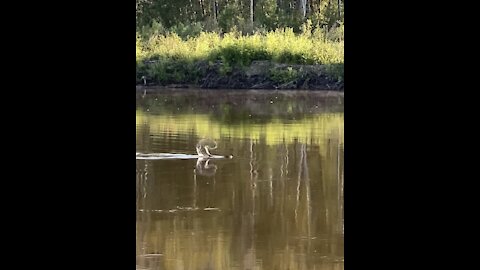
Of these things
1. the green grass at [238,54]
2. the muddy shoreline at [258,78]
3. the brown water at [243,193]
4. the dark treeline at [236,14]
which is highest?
the dark treeline at [236,14]

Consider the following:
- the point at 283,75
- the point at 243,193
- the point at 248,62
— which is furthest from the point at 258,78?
the point at 243,193

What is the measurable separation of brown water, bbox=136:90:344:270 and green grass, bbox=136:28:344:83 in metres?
5.66

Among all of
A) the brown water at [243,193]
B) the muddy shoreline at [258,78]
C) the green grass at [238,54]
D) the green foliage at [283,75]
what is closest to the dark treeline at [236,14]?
the green grass at [238,54]

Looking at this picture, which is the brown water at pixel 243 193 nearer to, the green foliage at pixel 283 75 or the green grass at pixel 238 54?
the green foliage at pixel 283 75

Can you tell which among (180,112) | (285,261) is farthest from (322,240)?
(180,112)

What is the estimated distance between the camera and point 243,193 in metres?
7.31

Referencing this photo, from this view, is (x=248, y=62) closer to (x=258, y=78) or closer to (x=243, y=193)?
(x=258, y=78)

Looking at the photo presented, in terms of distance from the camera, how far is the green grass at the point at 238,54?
19172mm

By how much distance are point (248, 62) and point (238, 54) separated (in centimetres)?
28

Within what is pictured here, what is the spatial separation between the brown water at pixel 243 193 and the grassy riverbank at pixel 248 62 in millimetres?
5003

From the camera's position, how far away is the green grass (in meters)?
19.2

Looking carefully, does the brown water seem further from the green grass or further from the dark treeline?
the dark treeline

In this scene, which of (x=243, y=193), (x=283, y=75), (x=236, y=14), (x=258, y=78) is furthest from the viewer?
(x=236, y=14)
